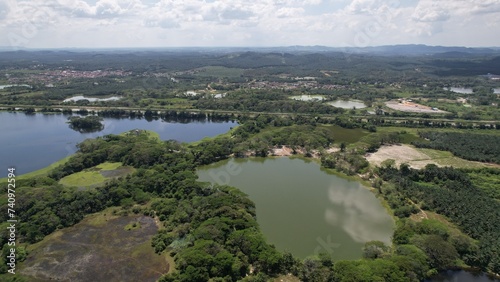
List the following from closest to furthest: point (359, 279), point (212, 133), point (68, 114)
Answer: point (359, 279) → point (212, 133) → point (68, 114)

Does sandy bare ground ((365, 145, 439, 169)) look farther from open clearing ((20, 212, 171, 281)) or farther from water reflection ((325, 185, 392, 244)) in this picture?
open clearing ((20, 212, 171, 281))

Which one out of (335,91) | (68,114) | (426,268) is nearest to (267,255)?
(426,268)

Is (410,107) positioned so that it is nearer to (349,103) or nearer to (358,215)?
(349,103)

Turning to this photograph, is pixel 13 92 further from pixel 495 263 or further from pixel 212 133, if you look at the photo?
pixel 495 263

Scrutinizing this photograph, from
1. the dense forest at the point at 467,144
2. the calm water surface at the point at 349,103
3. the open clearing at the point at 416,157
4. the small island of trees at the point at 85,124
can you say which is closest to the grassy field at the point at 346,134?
the open clearing at the point at 416,157

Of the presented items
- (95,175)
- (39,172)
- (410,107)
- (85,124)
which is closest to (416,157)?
(410,107)
